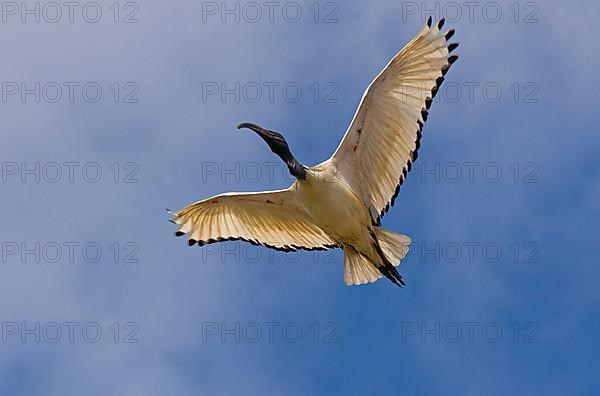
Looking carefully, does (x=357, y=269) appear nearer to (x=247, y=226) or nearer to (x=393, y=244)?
(x=393, y=244)

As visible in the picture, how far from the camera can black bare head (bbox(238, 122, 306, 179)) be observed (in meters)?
22.5

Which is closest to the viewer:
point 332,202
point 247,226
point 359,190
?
point 332,202

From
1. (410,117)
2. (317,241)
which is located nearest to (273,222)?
(317,241)

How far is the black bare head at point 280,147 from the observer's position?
73.8 feet

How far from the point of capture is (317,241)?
2383 cm

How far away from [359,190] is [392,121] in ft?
3.37

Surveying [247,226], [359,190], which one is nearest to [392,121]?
[359,190]

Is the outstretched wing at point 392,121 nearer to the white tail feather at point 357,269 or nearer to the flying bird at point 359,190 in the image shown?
the flying bird at point 359,190

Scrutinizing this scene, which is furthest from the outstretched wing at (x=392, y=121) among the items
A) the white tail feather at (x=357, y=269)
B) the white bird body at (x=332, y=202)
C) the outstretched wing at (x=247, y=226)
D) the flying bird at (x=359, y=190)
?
A: the outstretched wing at (x=247, y=226)

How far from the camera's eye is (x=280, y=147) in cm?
2292

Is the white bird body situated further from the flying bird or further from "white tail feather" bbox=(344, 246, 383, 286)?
"white tail feather" bbox=(344, 246, 383, 286)

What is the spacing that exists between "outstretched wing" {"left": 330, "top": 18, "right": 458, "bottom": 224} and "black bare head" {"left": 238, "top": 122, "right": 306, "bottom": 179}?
1.72 feet

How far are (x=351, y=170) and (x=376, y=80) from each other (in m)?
1.30

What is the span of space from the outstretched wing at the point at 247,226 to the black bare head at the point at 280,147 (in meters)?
0.95
